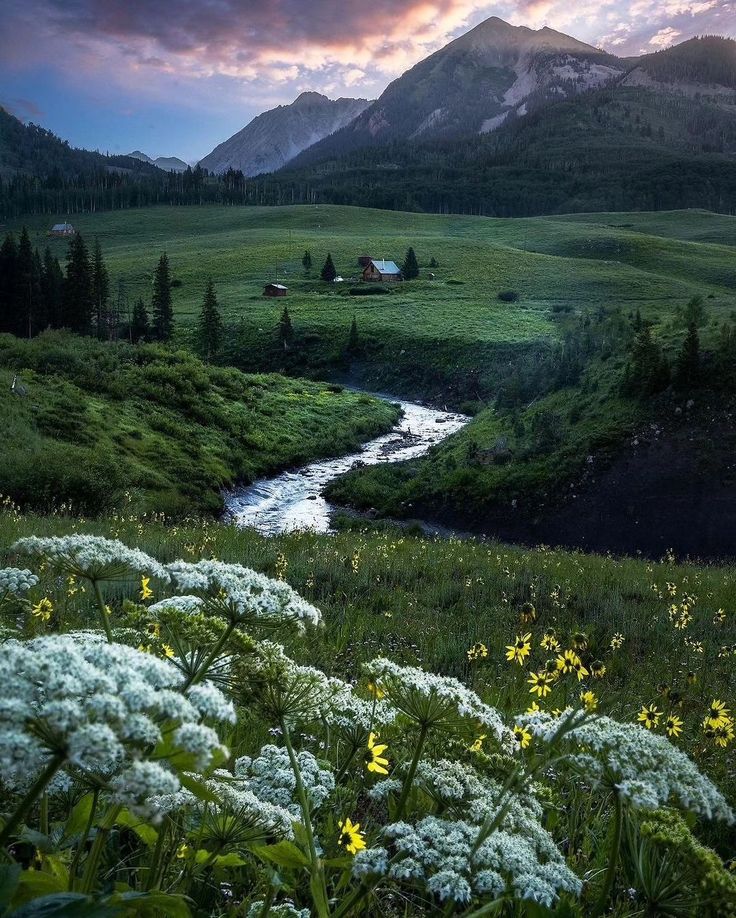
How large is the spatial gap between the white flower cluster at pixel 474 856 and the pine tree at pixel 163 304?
3120 inches

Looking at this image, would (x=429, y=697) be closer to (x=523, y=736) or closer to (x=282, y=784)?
A: (x=282, y=784)

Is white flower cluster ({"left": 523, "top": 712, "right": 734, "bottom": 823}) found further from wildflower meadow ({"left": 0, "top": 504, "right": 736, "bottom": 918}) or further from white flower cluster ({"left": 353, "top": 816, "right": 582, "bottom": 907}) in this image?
white flower cluster ({"left": 353, "top": 816, "right": 582, "bottom": 907})

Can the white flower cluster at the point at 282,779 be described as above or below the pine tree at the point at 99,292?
below

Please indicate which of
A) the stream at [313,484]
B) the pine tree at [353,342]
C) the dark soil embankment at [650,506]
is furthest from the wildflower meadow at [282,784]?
the pine tree at [353,342]

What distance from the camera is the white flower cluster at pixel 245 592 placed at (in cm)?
235

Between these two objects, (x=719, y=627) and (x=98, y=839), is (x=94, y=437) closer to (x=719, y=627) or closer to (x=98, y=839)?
(x=719, y=627)

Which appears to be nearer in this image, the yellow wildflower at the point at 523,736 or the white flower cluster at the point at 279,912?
the white flower cluster at the point at 279,912

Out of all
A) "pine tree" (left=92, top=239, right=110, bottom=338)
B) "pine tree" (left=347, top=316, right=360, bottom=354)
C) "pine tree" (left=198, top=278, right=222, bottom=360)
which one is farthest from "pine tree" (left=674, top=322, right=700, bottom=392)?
"pine tree" (left=92, top=239, right=110, bottom=338)

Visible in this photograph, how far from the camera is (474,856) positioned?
1935 mm

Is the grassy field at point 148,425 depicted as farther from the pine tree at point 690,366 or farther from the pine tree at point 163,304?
the pine tree at point 163,304

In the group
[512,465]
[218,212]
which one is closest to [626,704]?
[512,465]

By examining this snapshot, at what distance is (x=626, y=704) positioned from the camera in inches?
252

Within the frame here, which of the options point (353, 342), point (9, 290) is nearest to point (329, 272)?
point (353, 342)

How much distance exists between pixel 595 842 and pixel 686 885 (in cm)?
141
